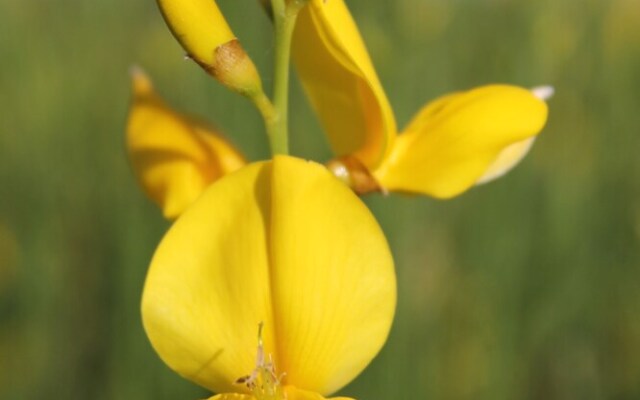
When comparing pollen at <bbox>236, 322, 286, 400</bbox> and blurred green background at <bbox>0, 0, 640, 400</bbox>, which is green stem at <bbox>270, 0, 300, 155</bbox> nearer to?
pollen at <bbox>236, 322, 286, 400</bbox>

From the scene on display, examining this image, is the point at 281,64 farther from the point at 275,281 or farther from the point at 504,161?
the point at 504,161

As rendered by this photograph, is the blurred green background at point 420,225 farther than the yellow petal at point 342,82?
Yes

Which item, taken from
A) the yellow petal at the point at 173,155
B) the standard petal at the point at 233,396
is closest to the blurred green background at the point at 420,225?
the yellow petal at the point at 173,155

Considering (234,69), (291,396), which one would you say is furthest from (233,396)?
(234,69)

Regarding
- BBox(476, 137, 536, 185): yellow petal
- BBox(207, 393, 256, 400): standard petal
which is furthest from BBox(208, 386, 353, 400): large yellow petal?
BBox(476, 137, 536, 185): yellow petal

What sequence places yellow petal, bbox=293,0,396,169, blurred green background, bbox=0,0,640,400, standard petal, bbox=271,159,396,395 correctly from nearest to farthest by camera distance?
standard petal, bbox=271,159,396,395, yellow petal, bbox=293,0,396,169, blurred green background, bbox=0,0,640,400

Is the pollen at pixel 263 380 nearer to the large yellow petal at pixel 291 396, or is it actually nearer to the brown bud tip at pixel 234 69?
the large yellow petal at pixel 291 396

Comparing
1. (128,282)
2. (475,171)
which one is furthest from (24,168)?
(475,171)
